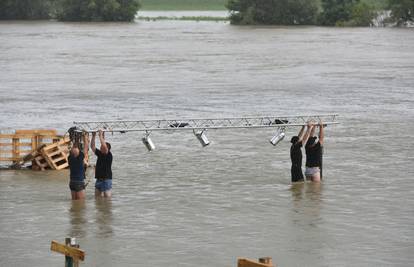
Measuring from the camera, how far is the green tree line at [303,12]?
116 m

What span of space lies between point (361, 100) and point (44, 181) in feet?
65.7

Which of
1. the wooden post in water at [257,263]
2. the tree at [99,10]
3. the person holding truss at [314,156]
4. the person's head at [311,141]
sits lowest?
the tree at [99,10]

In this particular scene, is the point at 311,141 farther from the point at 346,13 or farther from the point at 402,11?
the point at 346,13

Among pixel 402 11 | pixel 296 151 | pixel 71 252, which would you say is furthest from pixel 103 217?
pixel 402 11

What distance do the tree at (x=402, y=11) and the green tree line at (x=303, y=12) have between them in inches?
54.1

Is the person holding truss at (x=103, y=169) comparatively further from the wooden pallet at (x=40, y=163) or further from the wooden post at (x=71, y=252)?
the wooden post at (x=71, y=252)

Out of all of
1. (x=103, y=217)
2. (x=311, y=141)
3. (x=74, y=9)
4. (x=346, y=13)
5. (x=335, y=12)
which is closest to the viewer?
(x=103, y=217)

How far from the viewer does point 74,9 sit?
130m

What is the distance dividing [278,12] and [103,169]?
100 metres

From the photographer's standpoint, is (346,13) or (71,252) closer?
(71,252)

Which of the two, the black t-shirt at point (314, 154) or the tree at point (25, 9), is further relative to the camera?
the tree at point (25, 9)

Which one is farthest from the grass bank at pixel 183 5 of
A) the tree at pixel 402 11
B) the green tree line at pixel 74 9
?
the tree at pixel 402 11

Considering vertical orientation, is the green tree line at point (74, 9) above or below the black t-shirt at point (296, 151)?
below

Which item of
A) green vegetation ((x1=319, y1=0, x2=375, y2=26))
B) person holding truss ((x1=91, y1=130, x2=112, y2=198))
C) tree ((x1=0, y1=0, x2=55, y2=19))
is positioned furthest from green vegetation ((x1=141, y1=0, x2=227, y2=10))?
person holding truss ((x1=91, y1=130, x2=112, y2=198))
